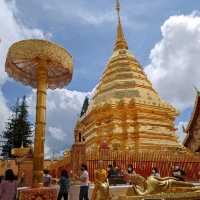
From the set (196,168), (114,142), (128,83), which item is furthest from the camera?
(128,83)

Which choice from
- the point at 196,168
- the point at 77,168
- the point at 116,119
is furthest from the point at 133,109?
the point at 77,168

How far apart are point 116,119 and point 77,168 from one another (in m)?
9.63

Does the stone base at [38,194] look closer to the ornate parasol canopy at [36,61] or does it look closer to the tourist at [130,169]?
the ornate parasol canopy at [36,61]

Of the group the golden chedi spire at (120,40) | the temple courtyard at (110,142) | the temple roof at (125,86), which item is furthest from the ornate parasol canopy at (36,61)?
the golden chedi spire at (120,40)

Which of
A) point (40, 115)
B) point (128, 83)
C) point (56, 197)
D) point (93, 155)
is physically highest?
point (128, 83)

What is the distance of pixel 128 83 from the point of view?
2502 cm

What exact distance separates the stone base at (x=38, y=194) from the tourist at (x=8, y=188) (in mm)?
3178

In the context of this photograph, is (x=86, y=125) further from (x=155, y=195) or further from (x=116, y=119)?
(x=155, y=195)

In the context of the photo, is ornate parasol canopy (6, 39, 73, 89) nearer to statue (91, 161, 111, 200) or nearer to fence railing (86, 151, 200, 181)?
fence railing (86, 151, 200, 181)

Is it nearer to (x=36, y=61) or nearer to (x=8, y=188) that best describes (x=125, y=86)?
(x=36, y=61)

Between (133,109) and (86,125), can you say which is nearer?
(133,109)

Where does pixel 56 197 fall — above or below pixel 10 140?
below

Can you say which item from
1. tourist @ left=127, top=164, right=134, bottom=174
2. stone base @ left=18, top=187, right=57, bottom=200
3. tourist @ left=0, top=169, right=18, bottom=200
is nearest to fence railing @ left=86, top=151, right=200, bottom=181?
tourist @ left=127, top=164, right=134, bottom=174

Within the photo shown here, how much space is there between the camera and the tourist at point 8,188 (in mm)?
6949
